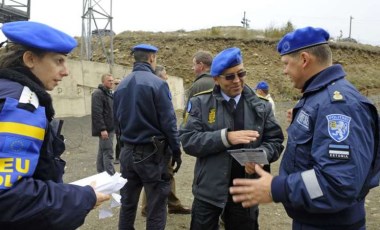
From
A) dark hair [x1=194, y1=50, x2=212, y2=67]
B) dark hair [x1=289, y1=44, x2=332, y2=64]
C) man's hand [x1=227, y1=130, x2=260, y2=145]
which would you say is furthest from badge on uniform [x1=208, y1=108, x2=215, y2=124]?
dark hair [x1=194, y1=50, x2=212, y2=67]

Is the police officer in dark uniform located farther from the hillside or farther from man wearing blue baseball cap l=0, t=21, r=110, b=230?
the hillside

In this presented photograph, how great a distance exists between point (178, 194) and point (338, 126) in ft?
14.1

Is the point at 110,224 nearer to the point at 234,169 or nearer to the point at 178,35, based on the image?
the point at 234,169

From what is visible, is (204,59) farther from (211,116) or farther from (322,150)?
(322,150)

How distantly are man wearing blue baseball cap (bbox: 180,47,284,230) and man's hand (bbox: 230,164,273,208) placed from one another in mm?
854

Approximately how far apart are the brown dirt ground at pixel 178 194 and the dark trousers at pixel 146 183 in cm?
77

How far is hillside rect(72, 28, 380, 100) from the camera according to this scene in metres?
23.2

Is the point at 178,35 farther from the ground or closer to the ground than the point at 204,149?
farther from the ground

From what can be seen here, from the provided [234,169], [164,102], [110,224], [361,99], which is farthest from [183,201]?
[361,99]

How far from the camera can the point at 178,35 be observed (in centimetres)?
2620

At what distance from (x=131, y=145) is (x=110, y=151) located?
9.54 ft

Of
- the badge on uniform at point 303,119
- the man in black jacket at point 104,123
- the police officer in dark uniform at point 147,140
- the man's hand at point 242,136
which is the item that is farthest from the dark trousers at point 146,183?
the man in black jacket at point 104,123

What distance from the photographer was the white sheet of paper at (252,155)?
2189mm

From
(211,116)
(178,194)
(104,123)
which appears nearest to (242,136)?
(211,116)
